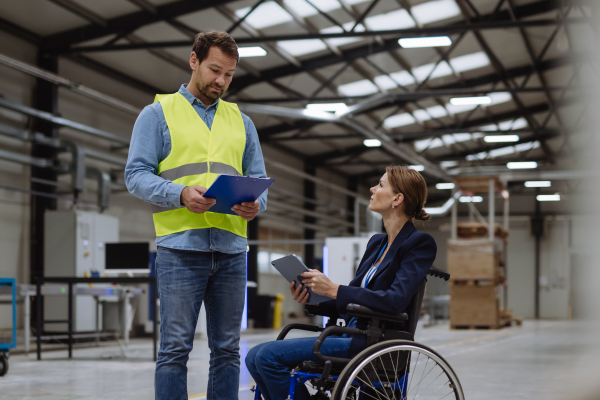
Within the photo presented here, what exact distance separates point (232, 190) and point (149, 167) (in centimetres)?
33

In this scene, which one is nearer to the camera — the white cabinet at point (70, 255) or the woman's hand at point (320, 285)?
the woman's hand at point (320, 285)

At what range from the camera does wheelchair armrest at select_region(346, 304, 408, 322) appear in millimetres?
2162

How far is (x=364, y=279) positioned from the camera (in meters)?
2.51

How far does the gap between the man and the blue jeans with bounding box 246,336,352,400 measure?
105 mm

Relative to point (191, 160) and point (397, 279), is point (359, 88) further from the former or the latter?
point (191, 160)

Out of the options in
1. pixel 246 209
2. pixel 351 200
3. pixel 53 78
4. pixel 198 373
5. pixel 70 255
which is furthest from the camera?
pixel 351 200

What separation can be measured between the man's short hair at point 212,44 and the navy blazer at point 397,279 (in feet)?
2.93

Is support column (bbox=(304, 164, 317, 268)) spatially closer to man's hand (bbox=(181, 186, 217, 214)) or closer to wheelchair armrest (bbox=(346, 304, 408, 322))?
wheelchair armrest (bbox=(346, 304, 408, 322))

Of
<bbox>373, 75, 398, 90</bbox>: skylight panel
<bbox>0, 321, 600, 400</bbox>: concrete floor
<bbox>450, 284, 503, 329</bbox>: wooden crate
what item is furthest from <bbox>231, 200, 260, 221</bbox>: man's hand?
<bbox>373, 75, 398, 90</bbox>: skylight panel

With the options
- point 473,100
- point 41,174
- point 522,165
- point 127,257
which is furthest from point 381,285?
point 522,165

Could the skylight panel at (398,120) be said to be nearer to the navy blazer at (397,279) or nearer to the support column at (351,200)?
the support column at (351,200)

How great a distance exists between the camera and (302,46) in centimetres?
1221

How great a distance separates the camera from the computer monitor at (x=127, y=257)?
8.20 metres

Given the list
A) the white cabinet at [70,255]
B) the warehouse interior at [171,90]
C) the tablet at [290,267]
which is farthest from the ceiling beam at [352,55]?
the tablet at [290,267]
